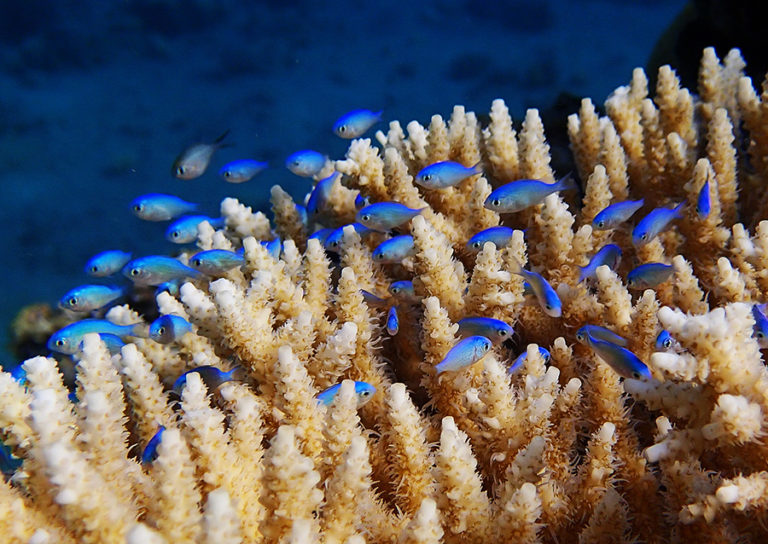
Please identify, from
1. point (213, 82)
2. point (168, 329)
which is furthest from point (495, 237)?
point (213, 82)

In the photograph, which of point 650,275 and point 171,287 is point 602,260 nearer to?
point 650,275

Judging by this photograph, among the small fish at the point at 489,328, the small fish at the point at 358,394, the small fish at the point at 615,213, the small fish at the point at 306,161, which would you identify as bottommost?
the small fish at the point at 358,394

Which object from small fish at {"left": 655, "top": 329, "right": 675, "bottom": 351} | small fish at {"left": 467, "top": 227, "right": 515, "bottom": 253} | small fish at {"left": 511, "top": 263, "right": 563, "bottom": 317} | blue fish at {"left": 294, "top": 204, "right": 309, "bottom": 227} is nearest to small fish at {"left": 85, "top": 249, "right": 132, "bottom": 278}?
blue fish at {"left": 294, "top": 204, "right": 309, "bottom": 227}

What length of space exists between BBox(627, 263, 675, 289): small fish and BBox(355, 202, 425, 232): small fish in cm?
116

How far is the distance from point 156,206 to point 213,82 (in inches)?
663

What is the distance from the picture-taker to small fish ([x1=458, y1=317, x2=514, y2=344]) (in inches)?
87.9

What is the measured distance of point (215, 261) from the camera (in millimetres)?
3047

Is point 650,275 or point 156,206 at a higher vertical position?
point 156,206

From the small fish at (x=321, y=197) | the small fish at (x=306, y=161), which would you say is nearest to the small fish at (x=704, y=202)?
the small fish at (x=321, y=197)

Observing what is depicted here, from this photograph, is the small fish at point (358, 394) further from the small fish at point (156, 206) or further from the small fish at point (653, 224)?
the small fish at point (156, 206)

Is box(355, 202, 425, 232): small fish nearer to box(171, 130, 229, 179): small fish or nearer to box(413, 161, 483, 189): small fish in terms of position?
box(413, 161, 483, 189): small fish

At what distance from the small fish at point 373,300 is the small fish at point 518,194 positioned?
0.77m

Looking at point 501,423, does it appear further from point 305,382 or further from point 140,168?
point 140,168

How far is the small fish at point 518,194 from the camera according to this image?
2.72 meters
